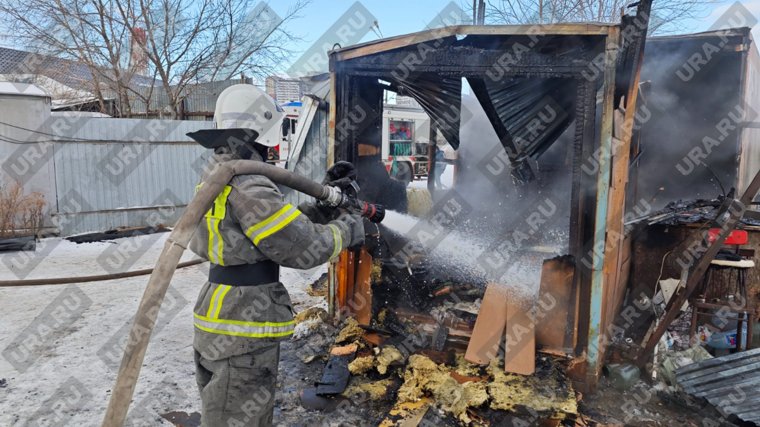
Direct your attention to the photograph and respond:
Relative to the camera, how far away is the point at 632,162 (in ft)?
16.0

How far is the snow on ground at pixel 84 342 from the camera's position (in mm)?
3426

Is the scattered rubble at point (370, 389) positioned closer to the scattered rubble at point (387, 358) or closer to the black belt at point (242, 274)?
the scattered rubble at point (387, 358)

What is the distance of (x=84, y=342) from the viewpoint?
4.54 m

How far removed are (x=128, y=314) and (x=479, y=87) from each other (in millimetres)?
4393

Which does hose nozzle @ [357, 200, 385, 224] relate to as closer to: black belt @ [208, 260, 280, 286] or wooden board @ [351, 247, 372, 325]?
black belt @ [208, 260, 280, 286]

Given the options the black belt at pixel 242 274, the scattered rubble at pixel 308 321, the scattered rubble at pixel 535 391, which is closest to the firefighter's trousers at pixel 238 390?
the black belt at pixel 242 274

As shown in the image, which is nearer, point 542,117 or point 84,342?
point 542,117

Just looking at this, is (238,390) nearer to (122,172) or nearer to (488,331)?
(488,331)

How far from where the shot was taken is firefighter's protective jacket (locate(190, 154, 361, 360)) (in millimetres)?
2367

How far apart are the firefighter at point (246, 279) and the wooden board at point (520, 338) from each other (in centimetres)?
185

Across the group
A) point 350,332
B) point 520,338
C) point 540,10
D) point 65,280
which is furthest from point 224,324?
point 540,10

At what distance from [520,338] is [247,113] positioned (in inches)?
104

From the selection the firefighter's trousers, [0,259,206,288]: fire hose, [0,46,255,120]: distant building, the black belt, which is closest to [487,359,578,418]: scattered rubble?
the firefighter's trousers

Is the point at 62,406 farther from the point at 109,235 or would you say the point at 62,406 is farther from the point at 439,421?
the point at 109,235
